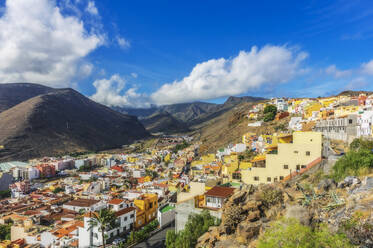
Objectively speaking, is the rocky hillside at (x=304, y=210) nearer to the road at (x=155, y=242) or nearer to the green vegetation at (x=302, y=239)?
the green vegetation at (x=302, y=239)

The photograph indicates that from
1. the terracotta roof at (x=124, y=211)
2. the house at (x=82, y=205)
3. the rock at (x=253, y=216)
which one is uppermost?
the rock at (x=253, y=216)

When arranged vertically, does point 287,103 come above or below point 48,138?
above

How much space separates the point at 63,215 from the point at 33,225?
528 cm

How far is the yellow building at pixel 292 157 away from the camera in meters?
Result: 22.6

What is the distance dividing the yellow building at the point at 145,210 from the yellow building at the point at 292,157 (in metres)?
16.5

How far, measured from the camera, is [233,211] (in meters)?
16.3

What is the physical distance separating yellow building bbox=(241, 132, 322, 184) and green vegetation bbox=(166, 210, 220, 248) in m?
7.02

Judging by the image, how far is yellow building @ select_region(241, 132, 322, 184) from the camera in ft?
74.3

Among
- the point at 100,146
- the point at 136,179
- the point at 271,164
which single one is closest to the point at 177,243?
the point at 271,164

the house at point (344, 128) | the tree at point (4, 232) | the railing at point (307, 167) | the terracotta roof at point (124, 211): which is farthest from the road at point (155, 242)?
the tree at point (4, 232)

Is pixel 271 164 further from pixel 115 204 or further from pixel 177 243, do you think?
pixel 115 204

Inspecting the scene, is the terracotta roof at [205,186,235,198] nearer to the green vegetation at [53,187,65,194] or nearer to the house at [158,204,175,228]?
the house at [158,204,175,228]

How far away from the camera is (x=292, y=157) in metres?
23.5

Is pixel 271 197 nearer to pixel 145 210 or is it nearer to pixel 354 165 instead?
pixel 354 165
